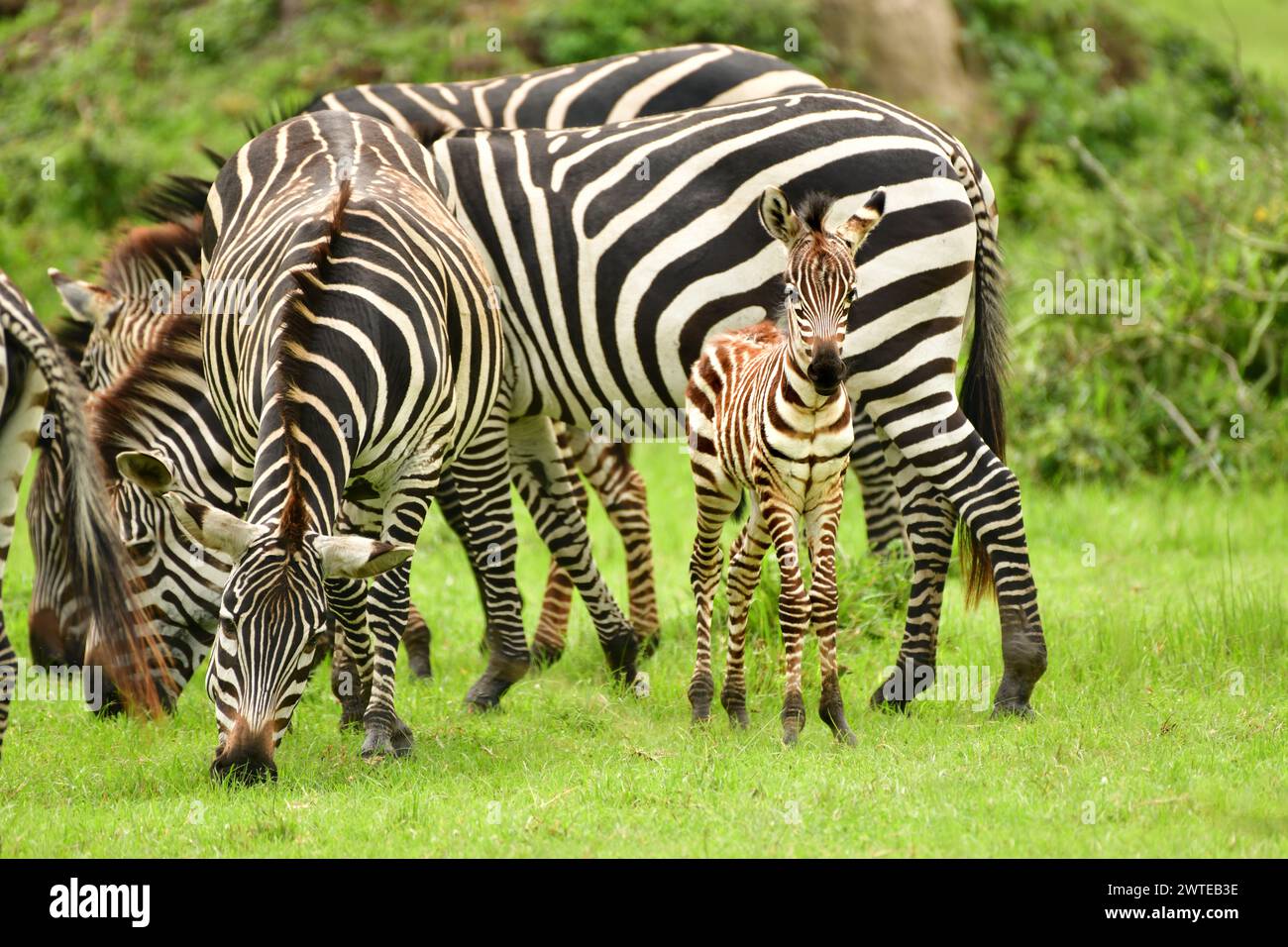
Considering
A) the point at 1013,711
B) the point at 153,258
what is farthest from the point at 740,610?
the point at 153,258

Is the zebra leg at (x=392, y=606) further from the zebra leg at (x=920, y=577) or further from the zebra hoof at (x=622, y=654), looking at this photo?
the zebra leg at (x=920, y=577)

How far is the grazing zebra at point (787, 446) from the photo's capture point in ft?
20.5

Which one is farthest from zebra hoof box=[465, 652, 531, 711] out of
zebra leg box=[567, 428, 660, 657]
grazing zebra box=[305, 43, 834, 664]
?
zebra leg box=[567, 428, 660, 657]

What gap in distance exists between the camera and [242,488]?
7.87 meters

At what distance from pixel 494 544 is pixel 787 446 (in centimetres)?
218

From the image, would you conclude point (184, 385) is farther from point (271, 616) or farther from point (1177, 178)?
point (1177, 178)

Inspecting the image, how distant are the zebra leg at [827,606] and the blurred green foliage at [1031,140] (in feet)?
19.3

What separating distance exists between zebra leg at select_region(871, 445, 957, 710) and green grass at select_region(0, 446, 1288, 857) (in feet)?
0.43

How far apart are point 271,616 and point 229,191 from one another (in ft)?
9.53

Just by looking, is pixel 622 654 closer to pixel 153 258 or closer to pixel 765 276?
pixel 765 276

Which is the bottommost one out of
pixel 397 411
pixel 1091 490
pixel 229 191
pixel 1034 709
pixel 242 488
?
pixel 1091 490

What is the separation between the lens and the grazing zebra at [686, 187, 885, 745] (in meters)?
6.24

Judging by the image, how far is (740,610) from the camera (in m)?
7.15
